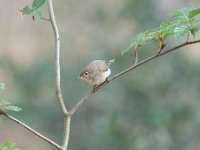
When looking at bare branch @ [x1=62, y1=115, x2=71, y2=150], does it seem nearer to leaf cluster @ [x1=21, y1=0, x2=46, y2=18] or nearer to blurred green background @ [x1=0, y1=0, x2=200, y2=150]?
leaf cluster @ [x1=21, y1=0, x2=46, y2=18]

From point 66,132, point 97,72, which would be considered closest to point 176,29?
point 66,132

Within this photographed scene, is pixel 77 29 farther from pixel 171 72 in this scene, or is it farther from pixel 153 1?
pixel 171 72

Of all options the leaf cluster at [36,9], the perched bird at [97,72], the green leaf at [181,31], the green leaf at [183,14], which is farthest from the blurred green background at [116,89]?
the green leaf at [181,31]

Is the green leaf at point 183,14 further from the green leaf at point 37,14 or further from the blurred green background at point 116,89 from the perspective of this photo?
the blurred green background at point 116,89

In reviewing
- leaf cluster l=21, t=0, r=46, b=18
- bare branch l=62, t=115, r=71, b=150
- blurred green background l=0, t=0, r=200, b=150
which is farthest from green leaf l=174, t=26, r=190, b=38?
blurred green background l=0, t=0, r=200, b=150

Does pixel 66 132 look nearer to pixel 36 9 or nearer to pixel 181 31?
pixel 181 31
